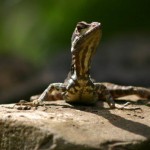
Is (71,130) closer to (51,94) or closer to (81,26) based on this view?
(81,26)

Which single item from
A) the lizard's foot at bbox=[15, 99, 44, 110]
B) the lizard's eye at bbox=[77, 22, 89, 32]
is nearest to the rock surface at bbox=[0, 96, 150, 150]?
the lizard's foot at bbox=[15, 99, 44, 110]

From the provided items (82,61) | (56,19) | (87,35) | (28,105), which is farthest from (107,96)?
(56,19)

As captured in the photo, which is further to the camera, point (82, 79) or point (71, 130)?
point (82, 79)

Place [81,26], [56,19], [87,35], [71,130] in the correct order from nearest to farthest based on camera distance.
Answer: [71,130] < [87,35] < [81,26] < [56,19]

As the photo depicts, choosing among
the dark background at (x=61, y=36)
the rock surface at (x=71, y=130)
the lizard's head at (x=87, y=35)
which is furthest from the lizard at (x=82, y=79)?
the dark background at (x=61, y=36)

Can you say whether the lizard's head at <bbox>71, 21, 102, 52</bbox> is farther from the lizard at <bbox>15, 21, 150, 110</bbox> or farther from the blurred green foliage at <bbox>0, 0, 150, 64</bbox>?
the blurred green foliage at <bbox>0, 0, 150, 64</bbox>

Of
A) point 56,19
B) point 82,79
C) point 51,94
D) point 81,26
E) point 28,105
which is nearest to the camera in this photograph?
point 81,26
